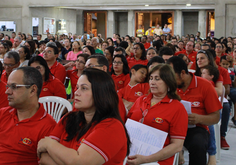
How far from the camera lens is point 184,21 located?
23406 mm

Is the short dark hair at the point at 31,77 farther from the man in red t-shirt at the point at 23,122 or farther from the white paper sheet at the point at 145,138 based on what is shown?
the white paper sheet at the point at 145,138

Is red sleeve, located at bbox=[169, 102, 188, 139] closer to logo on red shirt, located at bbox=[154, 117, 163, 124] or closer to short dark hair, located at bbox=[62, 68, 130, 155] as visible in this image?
logo on red shirt, located at bbox=[154, 117, 163, 124]

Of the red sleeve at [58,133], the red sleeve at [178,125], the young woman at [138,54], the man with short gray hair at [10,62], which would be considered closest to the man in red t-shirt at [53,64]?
the man with short gray hair at [10,62]

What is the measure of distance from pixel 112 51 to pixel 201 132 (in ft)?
11.7

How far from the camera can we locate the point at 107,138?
4.97 ft

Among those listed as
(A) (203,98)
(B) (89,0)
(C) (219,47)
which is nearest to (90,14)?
(B) (89,0)

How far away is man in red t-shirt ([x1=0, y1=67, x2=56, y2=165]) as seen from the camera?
2.04 metres

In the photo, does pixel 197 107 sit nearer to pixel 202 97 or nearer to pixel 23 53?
pixel 202 97

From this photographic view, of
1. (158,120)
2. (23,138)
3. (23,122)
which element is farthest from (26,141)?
(158,120)

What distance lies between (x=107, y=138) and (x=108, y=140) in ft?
0.04

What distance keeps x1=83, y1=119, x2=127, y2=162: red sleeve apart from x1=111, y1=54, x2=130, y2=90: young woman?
2.83 metres

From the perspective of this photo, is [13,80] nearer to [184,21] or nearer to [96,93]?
[96,93]

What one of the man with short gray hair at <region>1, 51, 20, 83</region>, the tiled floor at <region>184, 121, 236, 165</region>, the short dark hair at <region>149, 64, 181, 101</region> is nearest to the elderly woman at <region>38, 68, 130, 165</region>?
the short dark hair at <region>149, 64, 181, 101</region>

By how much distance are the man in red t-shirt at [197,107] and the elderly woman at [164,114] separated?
43 cm
